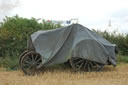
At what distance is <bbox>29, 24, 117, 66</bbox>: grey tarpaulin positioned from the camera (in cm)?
709

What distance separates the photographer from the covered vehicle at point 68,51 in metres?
7.04

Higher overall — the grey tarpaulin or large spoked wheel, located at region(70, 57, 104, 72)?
the grey tarpaulin

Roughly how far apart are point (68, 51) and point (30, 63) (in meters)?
1.65

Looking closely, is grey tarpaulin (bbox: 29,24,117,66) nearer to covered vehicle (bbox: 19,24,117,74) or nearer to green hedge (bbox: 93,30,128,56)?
covered vehicle (bbox: 19,24,117,74)

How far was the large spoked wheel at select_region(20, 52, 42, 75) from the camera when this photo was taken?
698 cm

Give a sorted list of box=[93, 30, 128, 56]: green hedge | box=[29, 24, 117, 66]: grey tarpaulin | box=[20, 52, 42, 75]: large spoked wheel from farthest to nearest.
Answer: box=[93, 30, 128, 56]: green hedge → box=[29, 24, 117, 66]: grey tarpaulin → box=[20, 52, 42, 75]: large spoked wheel

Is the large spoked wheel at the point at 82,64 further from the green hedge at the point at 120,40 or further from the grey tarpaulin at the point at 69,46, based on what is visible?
the green hedge at the point at 120,40

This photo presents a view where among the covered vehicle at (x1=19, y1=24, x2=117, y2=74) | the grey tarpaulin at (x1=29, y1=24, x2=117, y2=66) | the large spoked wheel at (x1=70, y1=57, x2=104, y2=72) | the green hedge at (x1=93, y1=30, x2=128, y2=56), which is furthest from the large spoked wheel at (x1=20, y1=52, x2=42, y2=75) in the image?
the green hedge at (x1=93, y1=30, x2=128, y2=56)

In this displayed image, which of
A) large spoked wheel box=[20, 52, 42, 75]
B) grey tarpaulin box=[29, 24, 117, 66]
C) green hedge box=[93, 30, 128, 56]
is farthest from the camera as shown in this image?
green hedge box=[93, 30, 128, 56]

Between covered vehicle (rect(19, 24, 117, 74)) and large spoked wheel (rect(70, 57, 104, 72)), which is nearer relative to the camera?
covered vehicle (rect(19, 24, 117, 74))

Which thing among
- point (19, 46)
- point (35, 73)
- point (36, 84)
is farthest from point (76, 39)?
point (19, 46)

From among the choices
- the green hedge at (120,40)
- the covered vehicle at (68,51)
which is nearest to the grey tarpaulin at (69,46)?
the covered vehicle at (68,51)

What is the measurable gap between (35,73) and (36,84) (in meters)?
1.76

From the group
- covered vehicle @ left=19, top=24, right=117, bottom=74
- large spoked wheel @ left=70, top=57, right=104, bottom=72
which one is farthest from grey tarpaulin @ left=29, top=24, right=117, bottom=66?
large spoked wheel @ left=70, top=57, right=104, bottom=72
